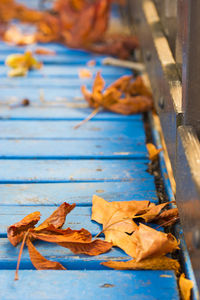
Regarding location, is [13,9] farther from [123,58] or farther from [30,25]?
[123,58]

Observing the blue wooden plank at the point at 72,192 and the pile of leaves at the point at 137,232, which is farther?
the blue wooden plank at the point at 72,192

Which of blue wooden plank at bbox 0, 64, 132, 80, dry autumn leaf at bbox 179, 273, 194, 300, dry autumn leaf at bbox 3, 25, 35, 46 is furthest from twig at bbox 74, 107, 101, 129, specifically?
dry autumn leaf at bbox 3, 25, 35, 46

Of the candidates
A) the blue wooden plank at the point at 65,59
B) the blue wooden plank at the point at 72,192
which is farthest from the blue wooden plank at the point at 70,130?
the blue wooden plank at the point at 65,59

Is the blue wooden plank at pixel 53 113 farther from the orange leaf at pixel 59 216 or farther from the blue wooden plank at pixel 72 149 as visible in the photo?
the orange leaf at pixel 59 216

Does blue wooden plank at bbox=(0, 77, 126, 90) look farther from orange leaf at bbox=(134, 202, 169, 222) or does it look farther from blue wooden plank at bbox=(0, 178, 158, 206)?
orange leaf at bbox=(134, 202, 169, 222)

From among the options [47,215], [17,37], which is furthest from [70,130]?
[17,37]

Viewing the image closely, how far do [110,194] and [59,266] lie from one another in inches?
16.6

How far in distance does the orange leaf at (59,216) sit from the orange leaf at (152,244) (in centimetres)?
26

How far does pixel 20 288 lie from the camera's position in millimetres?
1150

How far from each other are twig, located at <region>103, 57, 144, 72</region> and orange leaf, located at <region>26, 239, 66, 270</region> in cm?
206

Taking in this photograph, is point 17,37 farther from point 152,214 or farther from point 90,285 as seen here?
point 90,285

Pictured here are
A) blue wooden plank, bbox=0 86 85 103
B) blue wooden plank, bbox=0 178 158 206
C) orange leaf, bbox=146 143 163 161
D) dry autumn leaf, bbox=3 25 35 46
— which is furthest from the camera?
dry autumn leaf, bbox=3 25 35 46

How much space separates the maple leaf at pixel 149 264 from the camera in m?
1.21

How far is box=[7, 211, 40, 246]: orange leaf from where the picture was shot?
1.31 m
